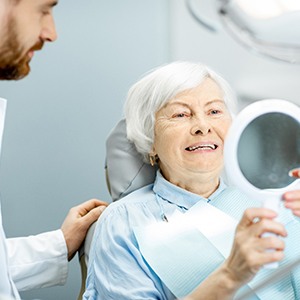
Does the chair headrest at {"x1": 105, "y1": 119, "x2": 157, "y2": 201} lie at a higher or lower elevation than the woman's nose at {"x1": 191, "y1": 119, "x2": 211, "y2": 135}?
lower

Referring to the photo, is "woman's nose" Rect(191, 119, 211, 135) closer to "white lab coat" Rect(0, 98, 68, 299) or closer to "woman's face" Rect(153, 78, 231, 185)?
"woman's face" Rect(153, 78, 231, 185)

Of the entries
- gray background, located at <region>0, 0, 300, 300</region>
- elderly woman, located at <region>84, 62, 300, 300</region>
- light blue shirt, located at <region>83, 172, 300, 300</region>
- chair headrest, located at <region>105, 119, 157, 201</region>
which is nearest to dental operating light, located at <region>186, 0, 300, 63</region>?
elderly woman, located at <region>84, 62, 300, 300</region>

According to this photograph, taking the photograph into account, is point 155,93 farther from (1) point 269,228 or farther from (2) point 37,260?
(1) point 269,228

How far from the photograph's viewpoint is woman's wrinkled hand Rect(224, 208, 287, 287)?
97cm

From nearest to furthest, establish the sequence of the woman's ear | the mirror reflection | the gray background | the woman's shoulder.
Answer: the mirror reflection
the woman's shoulder
the woman's ear
the gray background

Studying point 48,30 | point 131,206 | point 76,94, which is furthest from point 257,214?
point 76,94

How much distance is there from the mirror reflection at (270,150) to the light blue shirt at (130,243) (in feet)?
1.10

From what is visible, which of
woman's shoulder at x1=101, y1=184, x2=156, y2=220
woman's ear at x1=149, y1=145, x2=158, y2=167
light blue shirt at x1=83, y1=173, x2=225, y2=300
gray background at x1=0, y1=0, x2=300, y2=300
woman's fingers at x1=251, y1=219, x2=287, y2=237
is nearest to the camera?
woman's fingers at x1=251, y1=219, x2=287, y2=237

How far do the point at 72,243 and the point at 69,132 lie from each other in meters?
0.43

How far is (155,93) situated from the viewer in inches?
60.7

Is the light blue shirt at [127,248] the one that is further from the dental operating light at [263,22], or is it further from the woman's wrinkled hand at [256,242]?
the dental operating light at [263,22]

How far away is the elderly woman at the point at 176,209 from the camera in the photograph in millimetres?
1376

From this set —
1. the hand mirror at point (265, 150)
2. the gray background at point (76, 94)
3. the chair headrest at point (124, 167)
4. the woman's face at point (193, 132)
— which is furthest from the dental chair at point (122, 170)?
the hand mirror at point (265, 150)

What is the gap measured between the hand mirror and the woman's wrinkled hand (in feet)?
0.10
